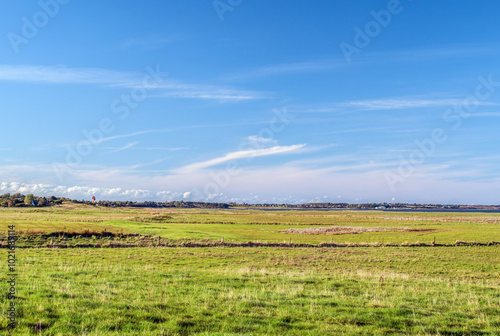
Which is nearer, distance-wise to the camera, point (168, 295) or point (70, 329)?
point (70, 329)

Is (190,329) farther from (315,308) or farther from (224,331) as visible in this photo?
(315,308)

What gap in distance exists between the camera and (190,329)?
8617mm

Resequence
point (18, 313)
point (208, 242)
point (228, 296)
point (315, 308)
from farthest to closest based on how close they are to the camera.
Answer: point (208, 242) → point (228, 296) → point (315, 308) → point (18, 313)

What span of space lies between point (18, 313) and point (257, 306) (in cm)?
666

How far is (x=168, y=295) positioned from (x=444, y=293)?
12.2 metres

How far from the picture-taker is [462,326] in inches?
385

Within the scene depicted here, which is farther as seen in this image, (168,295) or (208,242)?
(208,242)

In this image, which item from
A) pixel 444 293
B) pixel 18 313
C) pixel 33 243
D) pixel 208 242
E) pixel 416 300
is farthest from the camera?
pixel 208 242

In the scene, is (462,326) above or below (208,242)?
above

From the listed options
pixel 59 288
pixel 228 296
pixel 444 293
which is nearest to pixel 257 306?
pixel 228 296

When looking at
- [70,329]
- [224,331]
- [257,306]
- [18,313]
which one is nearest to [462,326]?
[257,306]

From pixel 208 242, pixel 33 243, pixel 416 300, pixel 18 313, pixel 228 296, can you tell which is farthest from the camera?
pixel 208 242

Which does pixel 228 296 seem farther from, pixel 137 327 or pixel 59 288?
pixel 59 288

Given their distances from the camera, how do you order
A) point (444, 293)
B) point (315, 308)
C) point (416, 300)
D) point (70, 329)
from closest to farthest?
point (70, 329)
point (315, 308)
point (416, 300)
point (444, 293)
